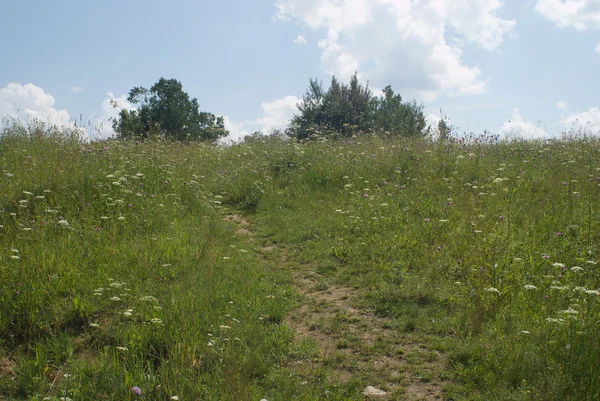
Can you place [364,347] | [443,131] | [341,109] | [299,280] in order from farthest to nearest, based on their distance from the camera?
1. [341,109]
2. [443,131]
3. [299,280]
4. [364,347]

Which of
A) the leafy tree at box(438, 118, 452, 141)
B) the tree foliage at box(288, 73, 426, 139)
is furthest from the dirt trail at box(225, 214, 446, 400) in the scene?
the tree foliage at box(288, 73, 426, 139)

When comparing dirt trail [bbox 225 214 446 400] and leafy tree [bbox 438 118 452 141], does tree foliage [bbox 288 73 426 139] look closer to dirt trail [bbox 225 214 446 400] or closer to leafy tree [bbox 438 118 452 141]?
leafy tree [bbox 438 118 452 141]

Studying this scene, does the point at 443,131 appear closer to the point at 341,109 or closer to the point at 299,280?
the point at 299,280

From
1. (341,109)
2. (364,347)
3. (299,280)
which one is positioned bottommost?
(364,347)

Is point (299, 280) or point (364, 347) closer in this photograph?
point (364, 347)

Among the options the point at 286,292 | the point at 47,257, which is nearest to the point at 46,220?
the point at 47,257

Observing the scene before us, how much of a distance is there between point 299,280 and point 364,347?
1.83 meters

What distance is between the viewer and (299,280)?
19.3 feet

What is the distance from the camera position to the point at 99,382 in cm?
339

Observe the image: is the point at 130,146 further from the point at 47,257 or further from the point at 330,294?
the point at 330,294

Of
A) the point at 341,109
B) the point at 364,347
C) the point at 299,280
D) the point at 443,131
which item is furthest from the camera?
the point at 341,109

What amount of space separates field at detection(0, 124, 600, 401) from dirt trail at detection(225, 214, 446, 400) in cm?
2

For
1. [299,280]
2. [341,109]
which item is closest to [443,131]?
[299,280]

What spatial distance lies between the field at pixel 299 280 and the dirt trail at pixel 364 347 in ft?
0.07
